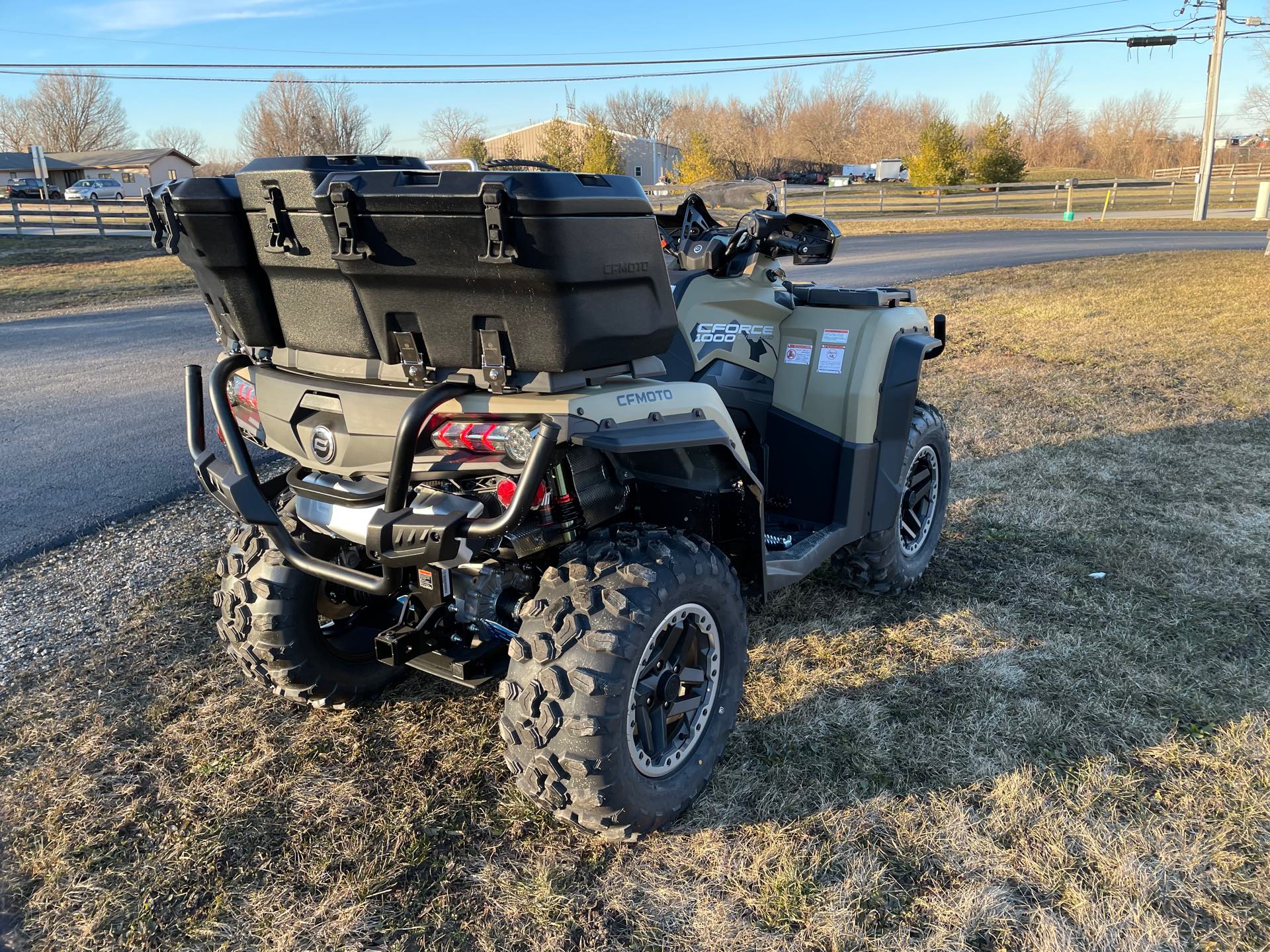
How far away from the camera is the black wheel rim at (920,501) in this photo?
4.26 meters

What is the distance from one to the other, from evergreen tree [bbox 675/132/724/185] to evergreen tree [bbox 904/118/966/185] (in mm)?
10989

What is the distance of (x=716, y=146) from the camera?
67.4 metres

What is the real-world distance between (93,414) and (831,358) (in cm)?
654

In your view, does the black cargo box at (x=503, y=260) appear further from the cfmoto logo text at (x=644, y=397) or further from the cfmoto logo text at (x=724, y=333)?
the cfmoto logo text at (x=724, y=333)

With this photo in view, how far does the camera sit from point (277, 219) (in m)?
2.24

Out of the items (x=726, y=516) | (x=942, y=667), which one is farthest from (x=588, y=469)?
(x=942, y=667)

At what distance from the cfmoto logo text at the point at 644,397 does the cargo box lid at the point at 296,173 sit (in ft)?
2.83

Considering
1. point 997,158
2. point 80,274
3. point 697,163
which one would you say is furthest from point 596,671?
point 997,158

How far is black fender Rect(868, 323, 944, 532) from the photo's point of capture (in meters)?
3.74

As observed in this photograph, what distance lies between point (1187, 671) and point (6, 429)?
26.2ft

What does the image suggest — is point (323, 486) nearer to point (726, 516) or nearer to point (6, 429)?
point (726, 516)

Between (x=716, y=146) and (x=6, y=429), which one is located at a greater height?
(x=716, y=146)

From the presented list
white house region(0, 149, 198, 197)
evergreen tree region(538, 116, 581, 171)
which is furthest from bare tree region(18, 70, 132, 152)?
evergreen tree region(538, 116, 581, 171)

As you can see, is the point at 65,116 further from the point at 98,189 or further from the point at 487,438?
the point at 487,438
